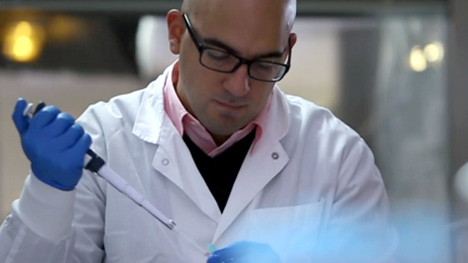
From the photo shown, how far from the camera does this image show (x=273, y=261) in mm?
1632

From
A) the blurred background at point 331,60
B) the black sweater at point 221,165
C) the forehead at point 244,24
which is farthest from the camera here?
the blurred background at point 331,60

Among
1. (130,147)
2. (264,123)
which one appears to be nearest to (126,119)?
(130,147)

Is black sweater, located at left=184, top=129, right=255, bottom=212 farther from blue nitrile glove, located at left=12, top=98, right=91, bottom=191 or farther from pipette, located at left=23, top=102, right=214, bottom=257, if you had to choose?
blue nitrile glove, located at left=12, top=98, right=91, bottom=191

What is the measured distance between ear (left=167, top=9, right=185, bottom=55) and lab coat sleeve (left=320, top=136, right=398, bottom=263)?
1.45 ft

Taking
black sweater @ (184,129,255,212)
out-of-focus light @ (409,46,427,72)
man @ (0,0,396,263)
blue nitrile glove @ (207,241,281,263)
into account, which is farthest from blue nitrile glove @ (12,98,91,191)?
out-of-focus light @ (409,46,427,72)

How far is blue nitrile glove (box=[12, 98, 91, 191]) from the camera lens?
159cm

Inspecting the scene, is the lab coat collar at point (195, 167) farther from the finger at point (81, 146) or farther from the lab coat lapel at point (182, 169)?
the finger at point (81, 146)

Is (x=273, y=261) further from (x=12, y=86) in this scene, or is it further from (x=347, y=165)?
(x=12, y=86)

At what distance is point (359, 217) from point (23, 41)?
8.25 ft

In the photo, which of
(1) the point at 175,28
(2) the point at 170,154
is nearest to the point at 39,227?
(2) the point at 170,154

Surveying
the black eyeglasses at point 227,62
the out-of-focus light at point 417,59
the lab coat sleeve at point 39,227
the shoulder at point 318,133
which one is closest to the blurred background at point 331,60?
the out-of-focus light at point 417,59

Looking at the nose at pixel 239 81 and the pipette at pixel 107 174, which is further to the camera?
the nose at pixel 239 81

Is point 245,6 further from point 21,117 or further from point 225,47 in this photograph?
point 21,117

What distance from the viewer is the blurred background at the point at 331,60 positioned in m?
4.00
